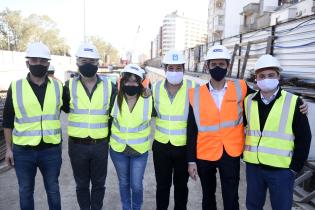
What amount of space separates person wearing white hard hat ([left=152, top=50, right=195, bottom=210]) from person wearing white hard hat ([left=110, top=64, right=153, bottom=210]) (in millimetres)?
136

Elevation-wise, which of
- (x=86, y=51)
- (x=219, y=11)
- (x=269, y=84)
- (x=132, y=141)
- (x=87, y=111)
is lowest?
(x=132, y=141)

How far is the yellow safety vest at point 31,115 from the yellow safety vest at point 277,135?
6.81ft

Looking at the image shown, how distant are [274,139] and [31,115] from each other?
7.93ft

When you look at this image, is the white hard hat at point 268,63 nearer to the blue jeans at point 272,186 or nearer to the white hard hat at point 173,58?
the white hard hat at point 173,58

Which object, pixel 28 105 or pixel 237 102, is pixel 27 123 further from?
pixel 237 102

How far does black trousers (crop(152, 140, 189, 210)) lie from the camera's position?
348 centimetres

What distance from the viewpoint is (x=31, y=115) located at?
3244 millimetres

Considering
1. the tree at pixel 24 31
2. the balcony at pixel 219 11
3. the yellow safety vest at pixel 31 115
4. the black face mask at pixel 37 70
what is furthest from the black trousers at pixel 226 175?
the tree at pixel 24 31

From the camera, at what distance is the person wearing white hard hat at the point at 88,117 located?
3.42 metres

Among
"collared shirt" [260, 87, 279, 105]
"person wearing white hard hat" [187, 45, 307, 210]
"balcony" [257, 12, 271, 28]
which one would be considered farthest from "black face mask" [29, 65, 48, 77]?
"balcony" [257, 12, 271, 28]

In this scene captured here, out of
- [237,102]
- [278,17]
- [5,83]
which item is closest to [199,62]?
[237,102]

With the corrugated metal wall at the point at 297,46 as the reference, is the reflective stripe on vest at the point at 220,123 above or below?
below

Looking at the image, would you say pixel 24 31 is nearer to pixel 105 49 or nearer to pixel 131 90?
pixel 105 49

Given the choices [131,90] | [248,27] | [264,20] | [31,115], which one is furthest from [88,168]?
[248,27]
